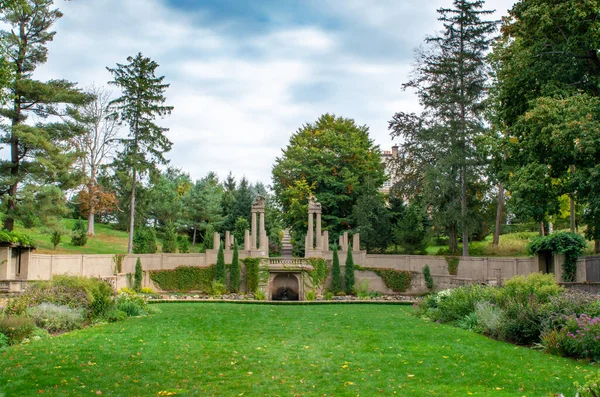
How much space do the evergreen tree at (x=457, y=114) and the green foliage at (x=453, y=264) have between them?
1809 mm

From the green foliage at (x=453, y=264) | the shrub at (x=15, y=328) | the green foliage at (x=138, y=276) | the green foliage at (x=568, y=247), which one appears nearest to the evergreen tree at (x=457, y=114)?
the green foliage at (x=453, y=264)

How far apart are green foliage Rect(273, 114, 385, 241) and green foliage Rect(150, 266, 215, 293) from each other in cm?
1283

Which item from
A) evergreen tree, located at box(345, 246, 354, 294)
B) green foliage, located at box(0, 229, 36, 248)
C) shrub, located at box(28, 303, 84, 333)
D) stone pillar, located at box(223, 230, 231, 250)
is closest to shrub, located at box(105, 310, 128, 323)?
shrub, located at box(28, 303, 84, 333)

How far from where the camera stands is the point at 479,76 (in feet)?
123

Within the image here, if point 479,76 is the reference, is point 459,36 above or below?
above

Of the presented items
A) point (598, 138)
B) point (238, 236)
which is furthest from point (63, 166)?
point (598, 138)

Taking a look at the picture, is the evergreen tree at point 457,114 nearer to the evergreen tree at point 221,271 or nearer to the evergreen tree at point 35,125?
the evergreen tree at point 221,271

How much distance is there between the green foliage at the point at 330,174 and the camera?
4659 cm

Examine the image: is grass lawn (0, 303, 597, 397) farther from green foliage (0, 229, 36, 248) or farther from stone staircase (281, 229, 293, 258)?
stone staircase (281, 229, 293, 258)

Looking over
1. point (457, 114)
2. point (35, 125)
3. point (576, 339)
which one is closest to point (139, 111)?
point (35, 125)

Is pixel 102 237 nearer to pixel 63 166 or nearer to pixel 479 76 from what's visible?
pixel 63 166

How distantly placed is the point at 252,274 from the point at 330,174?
16023 mm

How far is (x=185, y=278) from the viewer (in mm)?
35562

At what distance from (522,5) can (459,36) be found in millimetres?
13654
